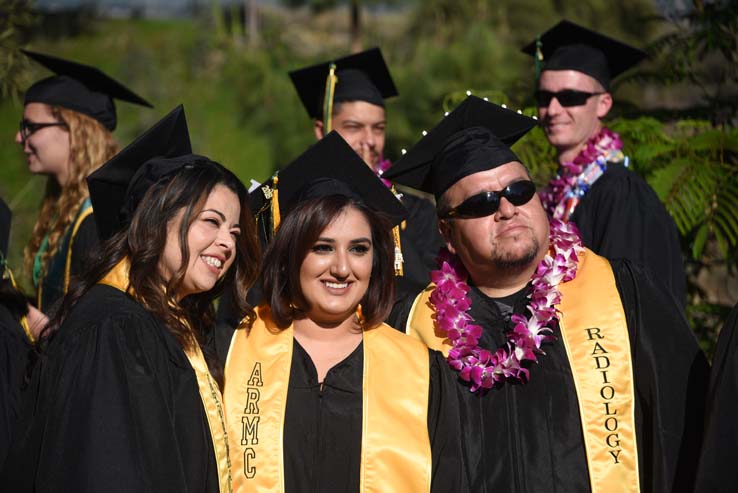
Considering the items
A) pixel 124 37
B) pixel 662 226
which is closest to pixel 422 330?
pixel 662 226

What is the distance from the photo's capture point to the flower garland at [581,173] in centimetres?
462

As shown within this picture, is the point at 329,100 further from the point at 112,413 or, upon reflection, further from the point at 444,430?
the point at 112,413

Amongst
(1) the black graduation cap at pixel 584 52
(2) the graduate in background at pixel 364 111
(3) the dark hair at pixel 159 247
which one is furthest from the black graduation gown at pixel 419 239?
(3) the dark hair at pixel 159 247

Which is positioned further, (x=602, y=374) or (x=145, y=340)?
(x=602, y=374)

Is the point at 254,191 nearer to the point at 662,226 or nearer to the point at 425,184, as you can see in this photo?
the point at 425,184

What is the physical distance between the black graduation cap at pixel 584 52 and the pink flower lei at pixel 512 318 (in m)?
1.51

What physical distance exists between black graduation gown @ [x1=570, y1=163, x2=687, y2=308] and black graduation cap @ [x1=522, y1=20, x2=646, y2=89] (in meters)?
0.66

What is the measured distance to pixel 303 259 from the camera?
10.8 ft

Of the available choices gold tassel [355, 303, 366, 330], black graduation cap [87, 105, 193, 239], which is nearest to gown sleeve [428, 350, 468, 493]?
gold tassel [355, 303, 366, 330]

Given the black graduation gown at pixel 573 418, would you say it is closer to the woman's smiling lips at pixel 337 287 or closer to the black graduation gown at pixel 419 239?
the woman's smiling lips at pixel 337 287

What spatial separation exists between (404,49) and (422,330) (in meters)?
9.19

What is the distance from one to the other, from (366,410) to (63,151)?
2582 millimetres

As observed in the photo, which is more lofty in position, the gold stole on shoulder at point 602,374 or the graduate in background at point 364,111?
the graduate in background at point 364,111

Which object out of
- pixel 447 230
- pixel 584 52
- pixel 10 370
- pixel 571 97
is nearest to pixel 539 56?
pixel 584 52
